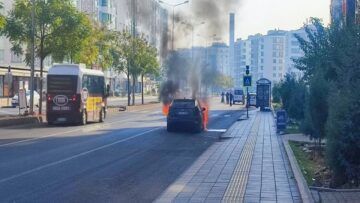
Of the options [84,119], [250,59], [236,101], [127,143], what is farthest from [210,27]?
[250,59]

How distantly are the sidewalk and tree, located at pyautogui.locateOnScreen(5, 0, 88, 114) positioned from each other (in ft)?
60.5

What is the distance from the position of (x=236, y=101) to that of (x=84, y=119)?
54.6 metres

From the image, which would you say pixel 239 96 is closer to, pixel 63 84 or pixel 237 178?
pixel 63 84

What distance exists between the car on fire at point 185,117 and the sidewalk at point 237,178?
8.12 m

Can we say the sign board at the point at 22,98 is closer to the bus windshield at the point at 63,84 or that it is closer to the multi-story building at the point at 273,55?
the bus windshield at the point at 63,84

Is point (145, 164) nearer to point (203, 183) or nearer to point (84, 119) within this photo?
point (203, 183)

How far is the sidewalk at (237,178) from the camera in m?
11.2

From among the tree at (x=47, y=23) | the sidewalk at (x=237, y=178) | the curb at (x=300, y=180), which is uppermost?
the tree at (x=47, y=23)

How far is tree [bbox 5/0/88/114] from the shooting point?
121ft

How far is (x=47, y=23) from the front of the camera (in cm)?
3731

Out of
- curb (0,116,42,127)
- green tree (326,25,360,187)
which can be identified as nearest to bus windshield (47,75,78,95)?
curb (0,116,42,127)

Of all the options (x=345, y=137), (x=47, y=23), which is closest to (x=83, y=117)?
(x=47, y=23)

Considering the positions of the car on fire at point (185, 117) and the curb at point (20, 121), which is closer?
the car on fire at point (185, 117)

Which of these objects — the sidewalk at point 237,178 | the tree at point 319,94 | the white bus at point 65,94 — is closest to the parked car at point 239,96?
the white bus at point 65,94
